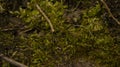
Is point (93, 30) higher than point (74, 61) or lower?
higher

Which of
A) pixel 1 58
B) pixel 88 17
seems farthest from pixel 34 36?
pixel 88 17

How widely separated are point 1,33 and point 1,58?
24 cm

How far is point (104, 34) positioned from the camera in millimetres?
2002

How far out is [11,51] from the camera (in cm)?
199

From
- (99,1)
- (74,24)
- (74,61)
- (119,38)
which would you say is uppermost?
(99,1)

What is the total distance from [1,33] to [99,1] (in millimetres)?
858

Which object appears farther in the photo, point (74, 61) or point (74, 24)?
point (74, 24)

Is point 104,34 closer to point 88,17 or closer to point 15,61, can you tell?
point 88,17

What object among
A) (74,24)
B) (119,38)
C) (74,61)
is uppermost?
(74,24)

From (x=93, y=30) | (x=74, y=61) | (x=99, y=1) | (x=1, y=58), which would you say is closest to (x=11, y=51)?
(x=1, y=58)

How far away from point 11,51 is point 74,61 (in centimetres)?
51

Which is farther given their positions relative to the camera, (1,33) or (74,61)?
(1,33)

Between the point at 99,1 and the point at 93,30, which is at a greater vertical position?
the point at 99,1

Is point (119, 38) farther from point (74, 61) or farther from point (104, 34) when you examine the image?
point (74, 61)
